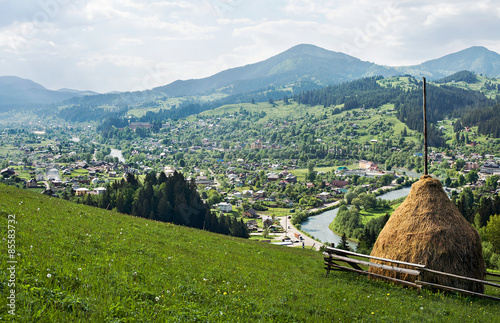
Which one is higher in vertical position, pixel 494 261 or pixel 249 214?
pixel 494 261

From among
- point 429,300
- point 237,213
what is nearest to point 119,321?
point 429,300

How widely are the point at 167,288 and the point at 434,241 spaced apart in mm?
13495

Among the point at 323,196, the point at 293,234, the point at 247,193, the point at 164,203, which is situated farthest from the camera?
the point at 247,193

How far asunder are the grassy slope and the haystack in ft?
7.04

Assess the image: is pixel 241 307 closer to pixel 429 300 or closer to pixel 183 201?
pixel 429 300

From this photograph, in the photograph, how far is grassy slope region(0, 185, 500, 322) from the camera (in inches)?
332

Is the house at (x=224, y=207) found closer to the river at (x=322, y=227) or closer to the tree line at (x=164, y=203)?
the river at (x=322, y=227)

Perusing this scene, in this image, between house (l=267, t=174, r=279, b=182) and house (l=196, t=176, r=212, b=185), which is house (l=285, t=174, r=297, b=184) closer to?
house (l=267, t=174, r=279, b=182)

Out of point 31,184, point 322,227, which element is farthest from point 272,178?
point 31,184

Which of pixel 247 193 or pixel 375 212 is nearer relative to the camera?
pixel 375 212

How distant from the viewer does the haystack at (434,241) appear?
55.8 ft

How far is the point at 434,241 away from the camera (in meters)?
17.5

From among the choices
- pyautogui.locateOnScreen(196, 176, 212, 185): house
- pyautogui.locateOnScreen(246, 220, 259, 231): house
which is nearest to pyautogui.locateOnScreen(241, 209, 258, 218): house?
pyautogui.locateOnScreen(246, 220, 259, 231): house

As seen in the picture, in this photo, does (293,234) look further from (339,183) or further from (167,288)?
(167,288)
